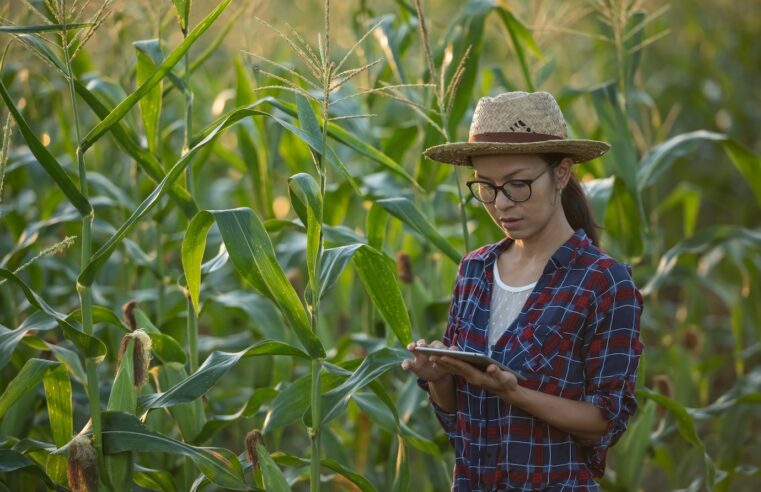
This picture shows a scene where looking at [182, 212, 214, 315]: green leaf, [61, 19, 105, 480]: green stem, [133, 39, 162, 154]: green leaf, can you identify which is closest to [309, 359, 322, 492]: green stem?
[182, 212, 214, 315]: green leaf

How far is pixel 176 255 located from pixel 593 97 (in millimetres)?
2197

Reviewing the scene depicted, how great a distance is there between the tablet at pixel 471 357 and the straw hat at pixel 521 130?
1.45ft

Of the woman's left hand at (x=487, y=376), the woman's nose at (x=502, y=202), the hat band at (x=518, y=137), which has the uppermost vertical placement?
the hat band at (x=518, y=137)

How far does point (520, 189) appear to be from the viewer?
2053 mm

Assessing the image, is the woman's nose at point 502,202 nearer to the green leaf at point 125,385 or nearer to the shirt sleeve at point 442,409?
the shirt sleeve at point 442,409

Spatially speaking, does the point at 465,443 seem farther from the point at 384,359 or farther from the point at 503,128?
the point at 503,128

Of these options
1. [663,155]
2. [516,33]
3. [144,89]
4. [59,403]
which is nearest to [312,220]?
[144,89]

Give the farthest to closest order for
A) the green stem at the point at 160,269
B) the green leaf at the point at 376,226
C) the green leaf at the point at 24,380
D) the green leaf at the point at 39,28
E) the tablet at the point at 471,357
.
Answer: the green stem at the point at 160,269 → the green leaf at the point at 376,226 → the green leaf at the point at 24,380 → the green leaf at the point at 39,28 → the tablet at the point at 471,357

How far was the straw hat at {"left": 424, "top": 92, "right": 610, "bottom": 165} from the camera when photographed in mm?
2041

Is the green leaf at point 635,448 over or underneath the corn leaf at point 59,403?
underneath

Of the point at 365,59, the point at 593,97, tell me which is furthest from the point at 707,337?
the point at 365,59

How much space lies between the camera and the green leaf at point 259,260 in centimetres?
222

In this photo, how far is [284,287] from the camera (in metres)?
2.26

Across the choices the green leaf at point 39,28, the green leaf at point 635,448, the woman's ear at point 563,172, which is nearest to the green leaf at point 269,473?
the woman's ear at point 563,172
